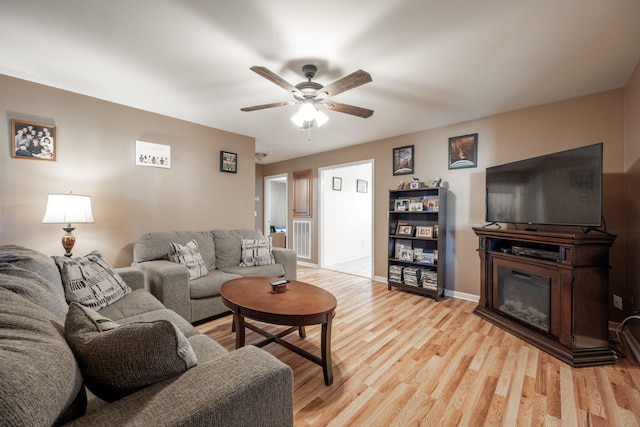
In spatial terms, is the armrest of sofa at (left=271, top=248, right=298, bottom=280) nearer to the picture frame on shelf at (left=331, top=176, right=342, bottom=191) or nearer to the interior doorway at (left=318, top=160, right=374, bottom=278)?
the interior doorway at (left=318, top=160, right=374, bottom=278)

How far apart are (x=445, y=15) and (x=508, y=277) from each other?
245cm

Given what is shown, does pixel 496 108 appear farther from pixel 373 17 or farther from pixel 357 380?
pixel 357 380

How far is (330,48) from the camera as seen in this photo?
1.92m

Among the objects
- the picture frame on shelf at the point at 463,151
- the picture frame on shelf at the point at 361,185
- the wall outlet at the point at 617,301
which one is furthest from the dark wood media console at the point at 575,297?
the picture frame on shelf at the point at 361,185

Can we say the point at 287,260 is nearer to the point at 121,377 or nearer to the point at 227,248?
the point at 227,248

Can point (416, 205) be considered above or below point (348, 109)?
below

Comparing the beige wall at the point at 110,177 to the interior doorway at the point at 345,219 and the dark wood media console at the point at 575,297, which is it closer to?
the interior doorway at the point at 345,219

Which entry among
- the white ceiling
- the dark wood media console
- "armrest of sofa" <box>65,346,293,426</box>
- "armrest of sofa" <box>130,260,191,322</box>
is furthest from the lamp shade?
the dark wood media console

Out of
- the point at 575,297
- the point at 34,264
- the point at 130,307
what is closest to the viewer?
the point at 34,264

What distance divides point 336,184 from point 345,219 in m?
0.87

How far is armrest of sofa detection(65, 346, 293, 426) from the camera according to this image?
0.68 meters

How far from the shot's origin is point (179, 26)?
5.62 feet

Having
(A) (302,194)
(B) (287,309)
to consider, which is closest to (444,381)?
(B) (287,309)

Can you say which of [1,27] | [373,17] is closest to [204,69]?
[1,27]
